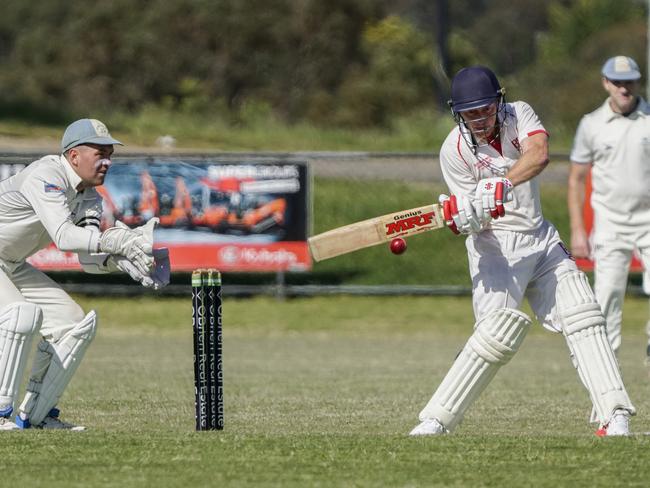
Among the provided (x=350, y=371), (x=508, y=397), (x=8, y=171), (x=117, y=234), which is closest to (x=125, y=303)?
(x=8, y=171)

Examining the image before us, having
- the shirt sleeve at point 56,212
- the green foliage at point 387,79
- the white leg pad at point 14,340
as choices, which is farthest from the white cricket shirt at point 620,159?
the green foliage at point 387,79

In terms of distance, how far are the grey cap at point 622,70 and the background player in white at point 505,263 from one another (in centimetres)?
233

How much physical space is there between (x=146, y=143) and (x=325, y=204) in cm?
582

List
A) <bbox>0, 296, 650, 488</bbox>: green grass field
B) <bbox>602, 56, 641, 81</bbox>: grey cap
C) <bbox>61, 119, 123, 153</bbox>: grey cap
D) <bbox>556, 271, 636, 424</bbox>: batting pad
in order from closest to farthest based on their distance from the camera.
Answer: <bbox>0, 296, 650, 488</bbox>: green grass field, <bbox>556, 271, 636, 424</bbox>: batting pad, <bbox>61, 119, 123, 153</bbox>: grey cap, <bbox>602, 56, 641, 81</bbox>: grey cap

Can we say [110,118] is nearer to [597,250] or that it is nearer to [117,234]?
[597,250]

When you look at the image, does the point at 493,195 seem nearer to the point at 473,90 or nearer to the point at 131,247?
the point at 473,90

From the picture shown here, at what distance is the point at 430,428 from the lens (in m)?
7.41

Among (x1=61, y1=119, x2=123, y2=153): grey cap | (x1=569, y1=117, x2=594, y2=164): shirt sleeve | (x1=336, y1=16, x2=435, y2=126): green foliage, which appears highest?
(x1=336, y1=16, x2=435, y2=126): green foliage

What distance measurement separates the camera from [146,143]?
81.0 ft

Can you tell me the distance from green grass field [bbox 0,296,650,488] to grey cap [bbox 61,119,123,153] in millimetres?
1518

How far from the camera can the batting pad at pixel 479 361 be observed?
24.2 ft

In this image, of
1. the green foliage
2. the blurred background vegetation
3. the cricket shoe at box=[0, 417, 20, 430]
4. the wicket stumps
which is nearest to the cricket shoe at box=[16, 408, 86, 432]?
the cricket shoe at box=[0, 417, 20, 430]

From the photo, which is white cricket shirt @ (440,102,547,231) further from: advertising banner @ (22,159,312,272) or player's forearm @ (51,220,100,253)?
advertising banner @ (22,159,312,272)

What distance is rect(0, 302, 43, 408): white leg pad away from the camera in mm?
7672
